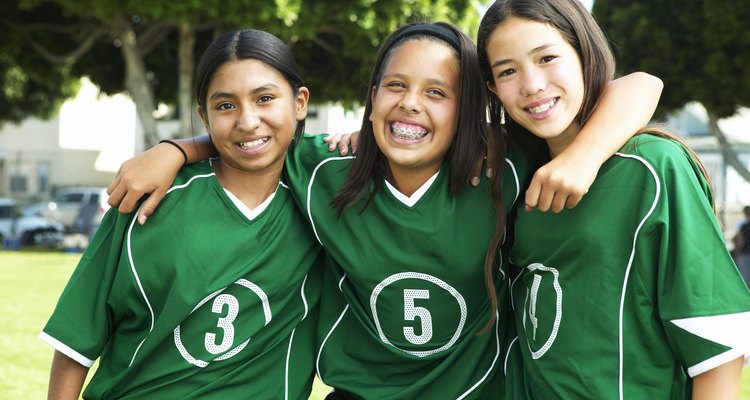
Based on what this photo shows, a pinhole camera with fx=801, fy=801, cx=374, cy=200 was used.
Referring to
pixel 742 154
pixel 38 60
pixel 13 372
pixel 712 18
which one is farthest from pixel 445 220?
pixel 742 154

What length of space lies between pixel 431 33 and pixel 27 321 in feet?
22.2

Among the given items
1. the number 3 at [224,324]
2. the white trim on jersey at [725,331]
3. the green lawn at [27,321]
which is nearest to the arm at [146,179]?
the number 3 at [224,324]

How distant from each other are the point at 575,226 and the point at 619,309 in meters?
0.25

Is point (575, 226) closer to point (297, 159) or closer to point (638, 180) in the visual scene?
point (638, 180)

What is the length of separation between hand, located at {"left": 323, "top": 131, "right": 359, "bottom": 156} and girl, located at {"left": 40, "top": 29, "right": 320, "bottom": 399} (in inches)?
7.0

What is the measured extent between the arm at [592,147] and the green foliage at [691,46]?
13042mm

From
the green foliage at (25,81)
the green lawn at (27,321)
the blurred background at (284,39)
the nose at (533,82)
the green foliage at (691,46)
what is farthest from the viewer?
the green foliage at (25,81)

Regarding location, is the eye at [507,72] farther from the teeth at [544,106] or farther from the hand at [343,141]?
the hand at [343,141]

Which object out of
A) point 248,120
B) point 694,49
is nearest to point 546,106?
point 248,120

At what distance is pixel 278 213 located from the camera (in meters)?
2.68

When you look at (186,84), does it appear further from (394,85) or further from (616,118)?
(616,118)

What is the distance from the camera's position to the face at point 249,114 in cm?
261

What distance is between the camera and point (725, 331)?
1991 mm

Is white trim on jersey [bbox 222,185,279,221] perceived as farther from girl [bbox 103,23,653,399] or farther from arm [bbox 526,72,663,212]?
arm [bbox 526,72,663,212]
